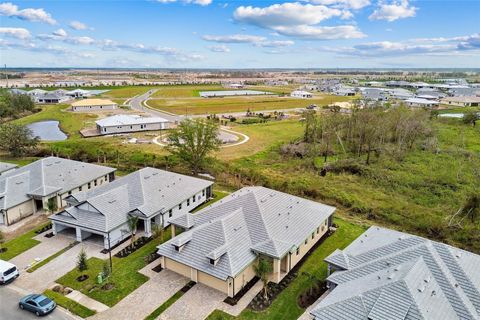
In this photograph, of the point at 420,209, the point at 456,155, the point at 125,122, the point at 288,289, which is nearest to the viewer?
the point at 288,289

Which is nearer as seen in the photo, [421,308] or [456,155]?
[421,308]

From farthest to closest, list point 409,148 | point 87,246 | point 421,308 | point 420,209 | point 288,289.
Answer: point 409,148, point 420,209, point 87,246, point 288,289, point 421,308

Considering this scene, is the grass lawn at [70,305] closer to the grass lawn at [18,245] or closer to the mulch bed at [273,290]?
the grass lawn at [18,245]

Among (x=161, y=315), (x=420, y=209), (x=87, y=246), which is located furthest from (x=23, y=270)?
(x=420, y=209)

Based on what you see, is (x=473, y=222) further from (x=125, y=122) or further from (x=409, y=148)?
(x=125, y=122)

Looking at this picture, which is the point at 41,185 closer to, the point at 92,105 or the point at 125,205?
the point at 125,205

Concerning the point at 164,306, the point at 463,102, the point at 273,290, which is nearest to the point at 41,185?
the point at 164,306
